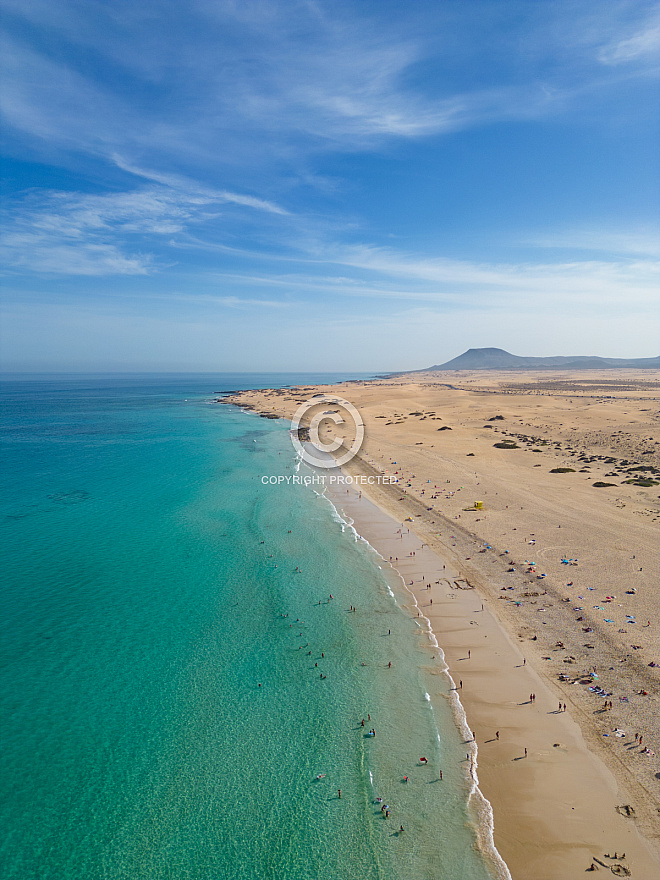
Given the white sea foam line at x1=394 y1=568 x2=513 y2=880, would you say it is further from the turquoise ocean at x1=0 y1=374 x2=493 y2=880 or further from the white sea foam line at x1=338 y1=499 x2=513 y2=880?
the turquoise ocean at x1=0 y1=374 x2=493 y2=880

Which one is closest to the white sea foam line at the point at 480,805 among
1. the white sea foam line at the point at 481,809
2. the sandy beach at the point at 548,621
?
the white sea foam line at the point at 481,809

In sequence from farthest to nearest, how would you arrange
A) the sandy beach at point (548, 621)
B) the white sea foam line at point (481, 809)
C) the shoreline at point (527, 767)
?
the sandy beach at point (548, 621)
the shoreline at point (527, 767)
the white sea foam line at point (481, 809)

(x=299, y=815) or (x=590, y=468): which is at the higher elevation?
(x=590, y=468)

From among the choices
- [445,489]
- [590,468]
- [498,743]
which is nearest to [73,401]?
[445,489]

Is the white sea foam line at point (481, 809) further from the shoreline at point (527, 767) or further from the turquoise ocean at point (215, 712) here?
the turquoise ocean at point (215, 712)

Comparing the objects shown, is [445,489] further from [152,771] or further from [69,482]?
[69,482]
